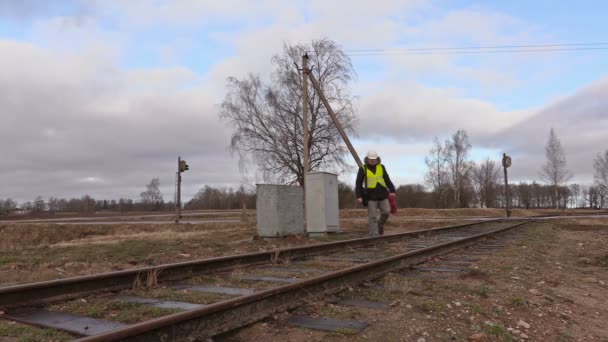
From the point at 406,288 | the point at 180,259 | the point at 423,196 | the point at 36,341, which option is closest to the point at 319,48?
the point at 180,259

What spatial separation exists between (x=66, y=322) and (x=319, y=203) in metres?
10.5

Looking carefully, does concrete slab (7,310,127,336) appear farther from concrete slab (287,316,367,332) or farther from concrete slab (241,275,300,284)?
concrete slab (241,275,300,284)

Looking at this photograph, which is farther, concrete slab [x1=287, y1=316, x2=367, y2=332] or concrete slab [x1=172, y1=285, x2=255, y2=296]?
concrete slab [x1=172, y1=285, x2=255, y2=296]

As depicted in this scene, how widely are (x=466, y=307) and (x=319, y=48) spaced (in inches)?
1136

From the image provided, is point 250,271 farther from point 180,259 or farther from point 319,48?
point 319,48

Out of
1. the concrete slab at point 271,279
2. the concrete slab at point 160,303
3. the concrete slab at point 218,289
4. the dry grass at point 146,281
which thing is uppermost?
the dry grass at point 146,281

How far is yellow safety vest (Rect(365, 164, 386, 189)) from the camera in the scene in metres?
11.7

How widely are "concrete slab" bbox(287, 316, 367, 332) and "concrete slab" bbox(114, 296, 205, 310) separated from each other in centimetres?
101

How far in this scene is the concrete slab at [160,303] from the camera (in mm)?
4328

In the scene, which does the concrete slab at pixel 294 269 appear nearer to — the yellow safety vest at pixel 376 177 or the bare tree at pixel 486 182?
the yellow safety vest at pixel 376 177

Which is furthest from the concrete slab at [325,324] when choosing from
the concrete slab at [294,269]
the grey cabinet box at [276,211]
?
the grey cabinet box at [276,211]

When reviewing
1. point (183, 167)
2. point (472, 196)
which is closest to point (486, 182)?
point (472, 196)

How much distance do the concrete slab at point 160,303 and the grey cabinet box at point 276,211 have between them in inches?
315

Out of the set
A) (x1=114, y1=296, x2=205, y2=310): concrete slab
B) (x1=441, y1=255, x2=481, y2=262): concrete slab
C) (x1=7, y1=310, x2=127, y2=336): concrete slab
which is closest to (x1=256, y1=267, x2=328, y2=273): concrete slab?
(x1=114, y1=296, x2=205, y2=310): concrete slab
